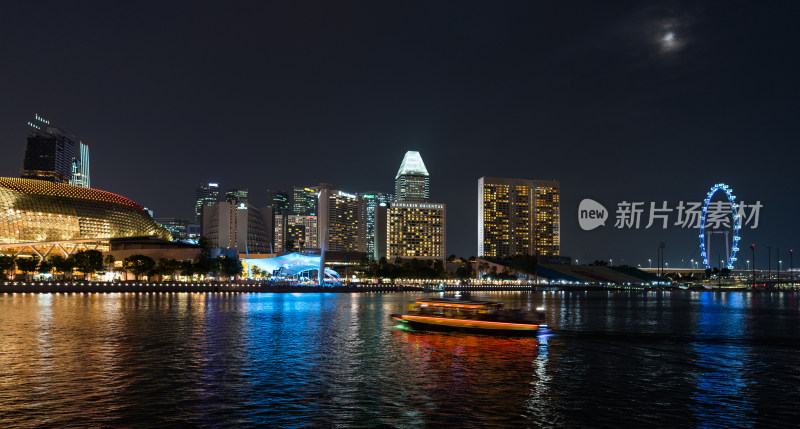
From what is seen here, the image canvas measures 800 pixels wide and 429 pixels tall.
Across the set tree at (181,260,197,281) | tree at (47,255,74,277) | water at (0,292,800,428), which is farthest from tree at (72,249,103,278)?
water at (0,292,800,428)

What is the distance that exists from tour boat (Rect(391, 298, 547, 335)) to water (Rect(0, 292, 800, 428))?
172 centimetres

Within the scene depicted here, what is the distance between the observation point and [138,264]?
154 m

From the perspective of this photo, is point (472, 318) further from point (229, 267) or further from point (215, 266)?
point (229, 267)

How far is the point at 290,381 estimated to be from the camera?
30.5m

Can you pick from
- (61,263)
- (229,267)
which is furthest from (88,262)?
(229,267)

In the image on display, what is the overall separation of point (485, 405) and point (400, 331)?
30.9 meters

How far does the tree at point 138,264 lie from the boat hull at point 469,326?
4536 inches

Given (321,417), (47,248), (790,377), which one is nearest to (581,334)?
(790,377)

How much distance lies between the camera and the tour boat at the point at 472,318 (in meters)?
50.8

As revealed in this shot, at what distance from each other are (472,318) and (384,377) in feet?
73.7

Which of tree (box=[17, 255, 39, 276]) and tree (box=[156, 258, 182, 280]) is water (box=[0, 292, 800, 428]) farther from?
tree (box=[156, 258, 182, 280])

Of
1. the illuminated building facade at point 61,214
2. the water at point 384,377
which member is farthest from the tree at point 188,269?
the water at point 384,377

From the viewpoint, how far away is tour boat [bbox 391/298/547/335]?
5081cm

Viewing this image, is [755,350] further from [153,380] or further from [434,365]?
[153,380]
